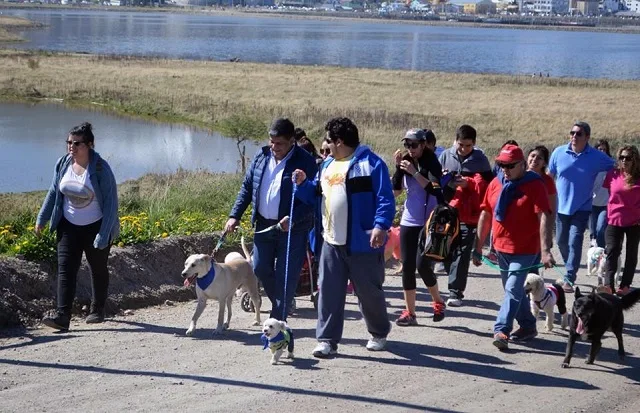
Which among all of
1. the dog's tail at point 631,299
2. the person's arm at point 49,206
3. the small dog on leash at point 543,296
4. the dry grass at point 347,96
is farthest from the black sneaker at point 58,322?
the dry grass at point 347,96

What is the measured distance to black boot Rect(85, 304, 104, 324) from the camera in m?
9.26

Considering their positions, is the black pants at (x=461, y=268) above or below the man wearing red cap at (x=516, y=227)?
below

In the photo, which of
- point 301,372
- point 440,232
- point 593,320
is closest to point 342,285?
point 301,372

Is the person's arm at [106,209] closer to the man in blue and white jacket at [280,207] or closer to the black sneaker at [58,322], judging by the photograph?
the black sneaker at [58,322]

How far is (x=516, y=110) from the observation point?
44.5 metres

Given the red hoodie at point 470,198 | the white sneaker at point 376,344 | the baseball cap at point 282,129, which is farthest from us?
the red hoodie at point 470,198

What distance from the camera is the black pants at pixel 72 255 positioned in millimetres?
8875

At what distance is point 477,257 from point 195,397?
10.7 ft

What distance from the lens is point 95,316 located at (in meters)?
9.27

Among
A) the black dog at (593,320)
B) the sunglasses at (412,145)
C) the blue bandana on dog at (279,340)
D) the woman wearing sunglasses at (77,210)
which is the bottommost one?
the blue bandana on dog at (279,340)

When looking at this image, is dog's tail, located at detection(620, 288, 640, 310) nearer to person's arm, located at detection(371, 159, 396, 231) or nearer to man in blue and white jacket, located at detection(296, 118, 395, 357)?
man in blue and white jacket, located at detection(296, 118, 395, 357)

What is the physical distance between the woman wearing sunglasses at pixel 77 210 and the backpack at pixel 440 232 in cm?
284

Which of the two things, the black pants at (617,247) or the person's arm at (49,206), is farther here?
the black pants at (617,247)

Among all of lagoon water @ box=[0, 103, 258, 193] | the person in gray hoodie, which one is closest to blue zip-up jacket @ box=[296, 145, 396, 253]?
the person in gray hoodie
